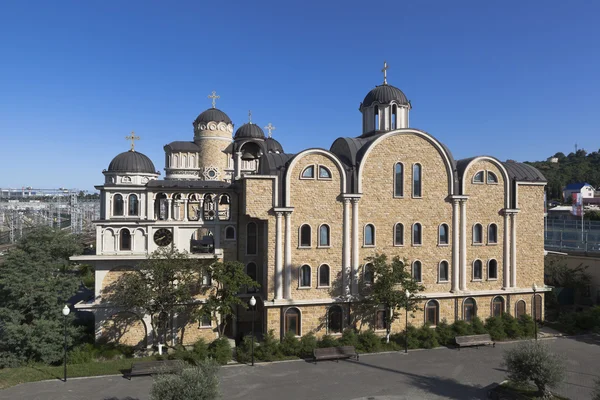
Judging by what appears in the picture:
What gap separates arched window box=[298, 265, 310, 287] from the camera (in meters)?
21.1

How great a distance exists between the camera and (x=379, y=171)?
2236 centimetres

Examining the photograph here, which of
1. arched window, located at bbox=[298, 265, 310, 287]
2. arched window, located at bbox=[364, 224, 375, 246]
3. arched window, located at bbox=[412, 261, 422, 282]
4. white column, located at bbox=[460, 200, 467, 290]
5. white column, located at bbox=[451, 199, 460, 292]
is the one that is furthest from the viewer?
white column, located at bbox=[460, 200, 467, 290]

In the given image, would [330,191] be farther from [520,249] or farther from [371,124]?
[520,249]

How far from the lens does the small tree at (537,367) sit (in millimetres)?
13773

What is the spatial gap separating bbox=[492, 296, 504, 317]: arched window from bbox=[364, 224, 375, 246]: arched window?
8.66 meters

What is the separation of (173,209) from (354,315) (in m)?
11.9

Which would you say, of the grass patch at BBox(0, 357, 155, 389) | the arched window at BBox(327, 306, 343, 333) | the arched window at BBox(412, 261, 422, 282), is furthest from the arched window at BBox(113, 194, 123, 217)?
the arched window at BBox(412, 261, 422, 282)

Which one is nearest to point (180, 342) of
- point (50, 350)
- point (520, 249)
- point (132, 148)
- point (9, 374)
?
point (50, 350)

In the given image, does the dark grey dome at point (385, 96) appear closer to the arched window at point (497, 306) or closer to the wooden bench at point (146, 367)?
the arched window at point (497, 306)

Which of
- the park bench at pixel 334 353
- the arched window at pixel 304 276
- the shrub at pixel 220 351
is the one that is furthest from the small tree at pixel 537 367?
the shrub at pixel 220 351

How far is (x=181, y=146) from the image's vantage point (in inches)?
1523

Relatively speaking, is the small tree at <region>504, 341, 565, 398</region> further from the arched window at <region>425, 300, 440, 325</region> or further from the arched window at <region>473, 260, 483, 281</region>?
the arched window at <region>473, 260, 483, 281</region>

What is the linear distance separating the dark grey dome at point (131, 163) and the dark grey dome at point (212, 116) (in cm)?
1837

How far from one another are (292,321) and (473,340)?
9640 mm
